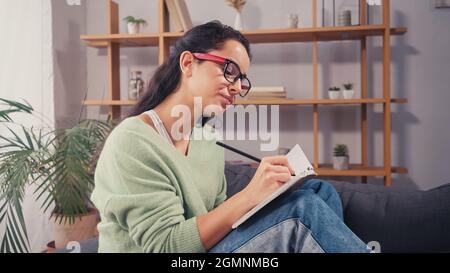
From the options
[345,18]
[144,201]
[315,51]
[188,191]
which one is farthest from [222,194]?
[345,18]

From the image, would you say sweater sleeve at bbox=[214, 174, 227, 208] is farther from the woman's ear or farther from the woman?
the woman's ear

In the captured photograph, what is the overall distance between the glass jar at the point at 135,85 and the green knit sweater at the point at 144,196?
22 cm

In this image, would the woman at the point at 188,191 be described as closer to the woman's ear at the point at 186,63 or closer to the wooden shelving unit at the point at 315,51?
the woman's ear at the point at 186,63

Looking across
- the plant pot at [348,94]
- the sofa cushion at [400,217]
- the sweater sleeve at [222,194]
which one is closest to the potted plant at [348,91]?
the plant pot at [348,94]

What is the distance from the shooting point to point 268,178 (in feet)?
2.34

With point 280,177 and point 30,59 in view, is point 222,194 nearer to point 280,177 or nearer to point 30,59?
point 280,177

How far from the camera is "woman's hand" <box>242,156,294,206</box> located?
710mm

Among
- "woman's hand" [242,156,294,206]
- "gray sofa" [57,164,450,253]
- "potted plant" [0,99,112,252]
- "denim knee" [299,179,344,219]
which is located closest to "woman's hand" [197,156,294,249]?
"woman's hand" [242,156,294,206]

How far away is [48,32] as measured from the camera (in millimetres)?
990

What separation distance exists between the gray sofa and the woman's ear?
0.28m

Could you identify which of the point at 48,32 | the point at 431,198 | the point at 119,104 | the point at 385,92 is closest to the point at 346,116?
the point at 385,92
